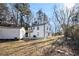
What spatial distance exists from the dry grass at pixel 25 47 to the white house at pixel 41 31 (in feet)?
0.16

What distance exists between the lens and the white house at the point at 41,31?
67.0 inches

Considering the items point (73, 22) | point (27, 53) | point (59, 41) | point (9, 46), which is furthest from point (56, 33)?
point (9, 46)

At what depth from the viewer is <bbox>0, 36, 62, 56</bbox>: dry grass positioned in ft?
5.61

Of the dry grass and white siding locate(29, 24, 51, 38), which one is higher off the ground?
white siding locate(29, 24, 51, 38)

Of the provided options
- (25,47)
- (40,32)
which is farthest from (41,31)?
(25,47)

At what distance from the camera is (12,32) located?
1.71 meters

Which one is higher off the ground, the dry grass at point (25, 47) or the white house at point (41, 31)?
the white house at point (41, 31)

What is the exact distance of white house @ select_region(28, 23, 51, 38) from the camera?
170 cm

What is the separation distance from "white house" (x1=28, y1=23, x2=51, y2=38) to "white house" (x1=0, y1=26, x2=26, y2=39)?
91 mm

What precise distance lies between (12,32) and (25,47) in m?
0.19

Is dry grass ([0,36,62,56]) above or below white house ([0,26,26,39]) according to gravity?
below

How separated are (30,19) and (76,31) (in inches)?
17.6

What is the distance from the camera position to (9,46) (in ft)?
5.64

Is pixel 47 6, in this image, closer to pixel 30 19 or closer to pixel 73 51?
pixel 30 19
